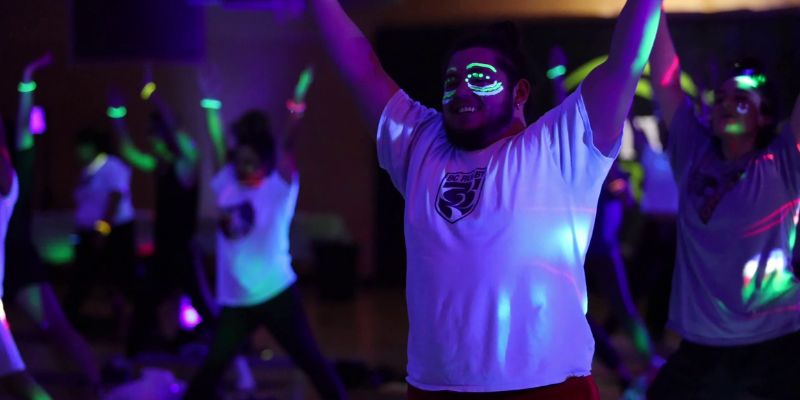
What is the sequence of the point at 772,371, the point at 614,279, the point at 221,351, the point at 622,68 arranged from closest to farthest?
the point at 622,68 → the point at 772,371 → the point at 221,351 → the point at 614,279

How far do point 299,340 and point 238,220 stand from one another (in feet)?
2.35

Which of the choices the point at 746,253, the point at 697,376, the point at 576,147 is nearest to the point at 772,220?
the point at 746,253

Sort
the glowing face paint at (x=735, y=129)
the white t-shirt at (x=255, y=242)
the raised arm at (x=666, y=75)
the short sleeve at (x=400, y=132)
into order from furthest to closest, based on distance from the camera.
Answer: the white t-shirt at (x=255, y=242) < the raised arm at (x=666, y=75) < the glowing face paint at (x=735, y=129) < the short sleeve at (x=400, y=132)

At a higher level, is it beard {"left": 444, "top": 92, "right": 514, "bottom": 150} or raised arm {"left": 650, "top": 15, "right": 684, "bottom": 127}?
raised arm {"left": 650, "top": 15, "right": 684, "bottom": 127}

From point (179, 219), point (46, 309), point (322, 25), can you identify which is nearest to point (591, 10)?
point (179, 219)

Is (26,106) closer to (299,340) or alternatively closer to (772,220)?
(299,340)

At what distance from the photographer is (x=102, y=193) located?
815cm

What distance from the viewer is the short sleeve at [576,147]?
2283mm

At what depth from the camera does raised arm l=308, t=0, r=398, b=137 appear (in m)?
2.60

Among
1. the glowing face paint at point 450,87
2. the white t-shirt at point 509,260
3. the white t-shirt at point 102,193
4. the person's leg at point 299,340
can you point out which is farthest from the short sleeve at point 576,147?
the white t-shirt at point 102,193

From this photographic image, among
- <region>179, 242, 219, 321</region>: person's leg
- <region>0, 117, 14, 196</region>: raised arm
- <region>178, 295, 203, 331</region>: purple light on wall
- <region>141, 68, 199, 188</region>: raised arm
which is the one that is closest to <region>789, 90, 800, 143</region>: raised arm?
<region>0, 117, 14, 196</region>: raised arm

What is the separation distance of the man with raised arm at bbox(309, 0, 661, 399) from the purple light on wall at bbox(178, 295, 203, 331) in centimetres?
491

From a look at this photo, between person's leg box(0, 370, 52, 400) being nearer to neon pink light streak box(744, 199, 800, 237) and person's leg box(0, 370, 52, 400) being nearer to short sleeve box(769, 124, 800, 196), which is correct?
neon pink light streak box(744, 199, 800, 237)

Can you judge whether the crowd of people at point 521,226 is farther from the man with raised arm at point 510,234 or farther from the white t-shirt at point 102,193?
the white t-shirt at point 102,193
